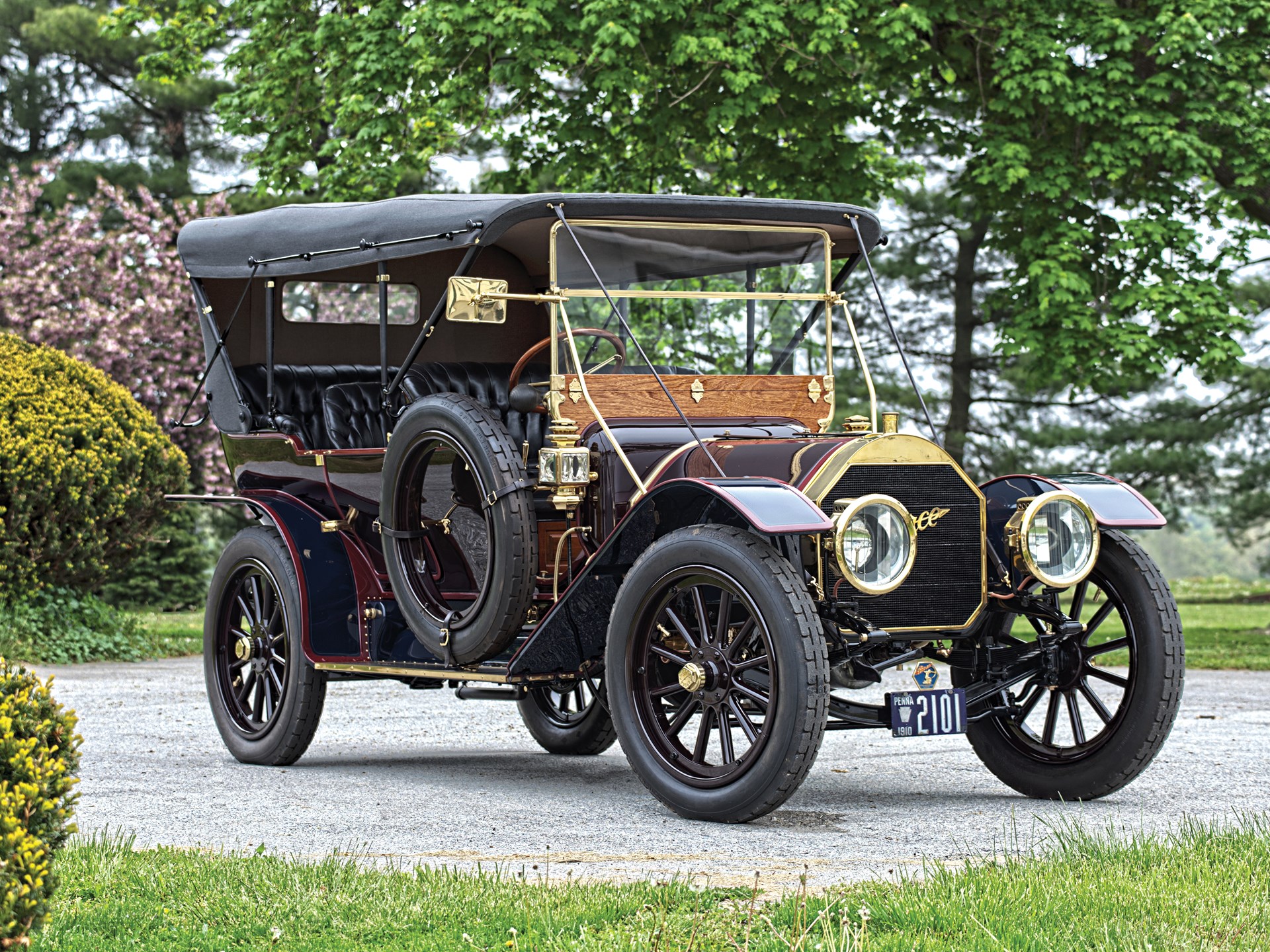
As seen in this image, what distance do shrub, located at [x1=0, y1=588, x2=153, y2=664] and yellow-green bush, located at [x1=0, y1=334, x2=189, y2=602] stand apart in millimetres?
190

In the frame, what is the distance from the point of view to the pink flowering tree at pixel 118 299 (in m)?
22.5

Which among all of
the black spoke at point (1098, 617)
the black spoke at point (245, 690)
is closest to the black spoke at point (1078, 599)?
the black spoke at point (1098, 617)

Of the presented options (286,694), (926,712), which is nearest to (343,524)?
(286,694)

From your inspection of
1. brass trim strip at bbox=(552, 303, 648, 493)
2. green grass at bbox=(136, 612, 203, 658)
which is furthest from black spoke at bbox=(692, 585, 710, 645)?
green grass at bbox=(136, 612, 203, 658)

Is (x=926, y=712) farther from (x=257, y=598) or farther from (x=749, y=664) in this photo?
(x=257, y=598)

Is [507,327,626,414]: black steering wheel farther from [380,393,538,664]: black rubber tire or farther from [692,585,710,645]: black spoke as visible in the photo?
[692,585,710,645]: black spoke

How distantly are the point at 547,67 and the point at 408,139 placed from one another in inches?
71.0

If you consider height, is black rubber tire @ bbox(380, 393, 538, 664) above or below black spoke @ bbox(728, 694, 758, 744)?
above

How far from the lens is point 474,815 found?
6.15m

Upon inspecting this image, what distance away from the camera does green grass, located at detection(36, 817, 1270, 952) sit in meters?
3.87

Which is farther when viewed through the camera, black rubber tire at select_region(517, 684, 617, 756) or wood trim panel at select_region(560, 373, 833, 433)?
black rubber tire at select_region(517, 684, 617, 756)

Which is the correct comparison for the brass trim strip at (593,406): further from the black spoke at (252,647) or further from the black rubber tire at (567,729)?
the black spoke at (252,647)

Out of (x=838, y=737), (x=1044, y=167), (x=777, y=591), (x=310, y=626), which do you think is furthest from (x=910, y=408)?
(x=777, y=591)

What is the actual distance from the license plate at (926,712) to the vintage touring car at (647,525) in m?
0.02
